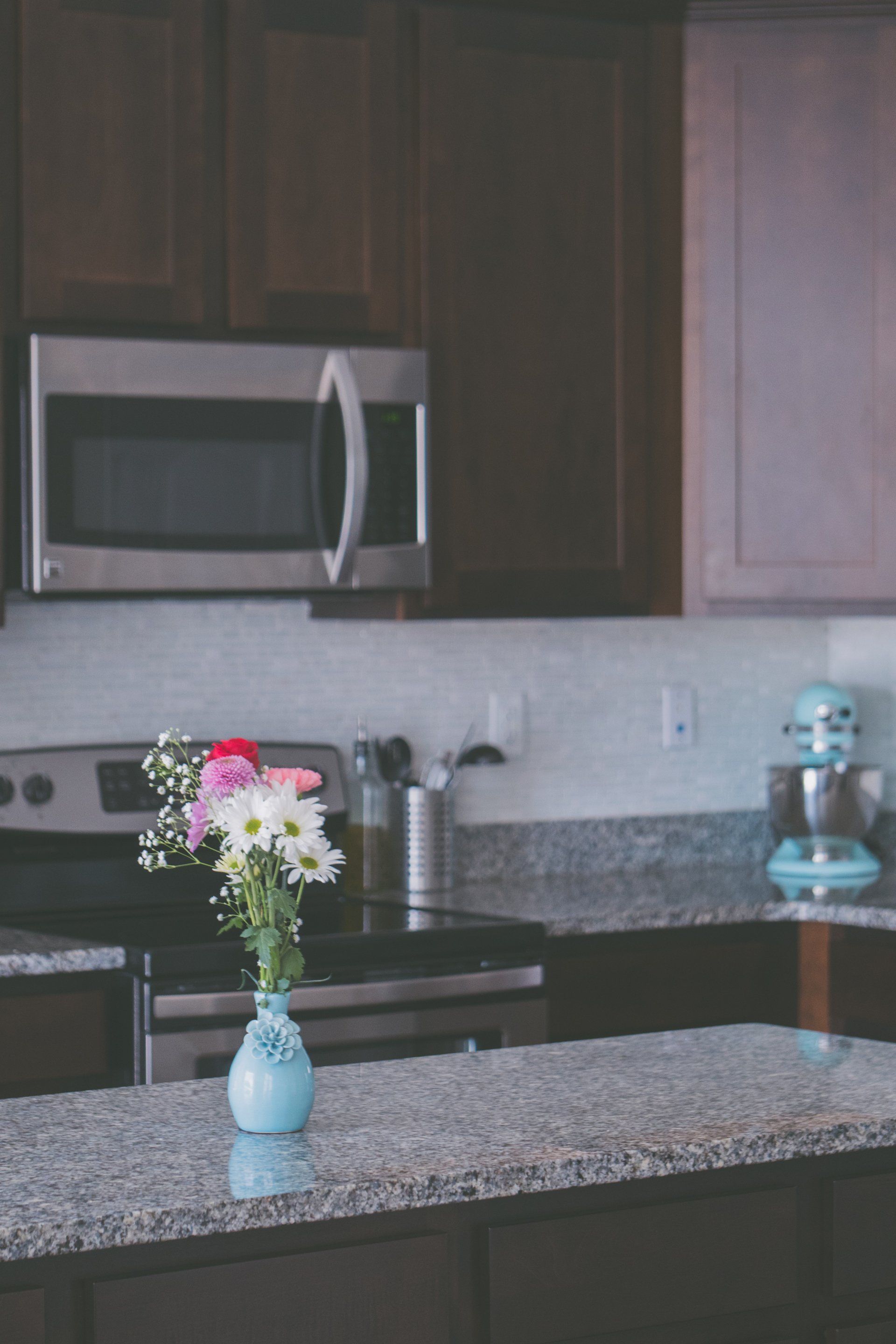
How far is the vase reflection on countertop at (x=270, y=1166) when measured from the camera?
1362mm

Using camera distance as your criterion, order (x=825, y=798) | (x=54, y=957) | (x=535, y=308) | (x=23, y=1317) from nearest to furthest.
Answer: (x=23, y=1317), (x=54, y=957), (x=535, y=308), (x=825, y=798)

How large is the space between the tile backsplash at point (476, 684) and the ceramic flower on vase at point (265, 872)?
1.50m

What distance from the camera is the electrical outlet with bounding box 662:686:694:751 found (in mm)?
3736

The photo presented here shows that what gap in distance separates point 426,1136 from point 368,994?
1190 millimetres

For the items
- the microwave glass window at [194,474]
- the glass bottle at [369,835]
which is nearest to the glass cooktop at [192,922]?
the glass bottle at [369,835]

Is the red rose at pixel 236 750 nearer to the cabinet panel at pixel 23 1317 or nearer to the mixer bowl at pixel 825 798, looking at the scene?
the cabinet panel at pixel 23 1317

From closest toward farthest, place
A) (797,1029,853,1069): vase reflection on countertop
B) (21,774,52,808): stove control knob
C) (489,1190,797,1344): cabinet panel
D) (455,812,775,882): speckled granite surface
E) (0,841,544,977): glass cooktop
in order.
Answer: (489,1190,797,1344): cabinet panel < (797,1029,853,1069): vase reflection on countertop < (0,841,544,977): glass cooktop < (21,774,52,808): stove control knob < (455,812,775,882): speckled granite surface

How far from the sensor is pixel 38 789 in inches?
120

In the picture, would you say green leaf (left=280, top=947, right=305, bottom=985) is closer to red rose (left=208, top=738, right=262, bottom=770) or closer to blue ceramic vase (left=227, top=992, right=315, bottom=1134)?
blue ceramic vase (left=227, top=992, right=315, bottom=1134)

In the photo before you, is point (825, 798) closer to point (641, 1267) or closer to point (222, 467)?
point (222, 467)

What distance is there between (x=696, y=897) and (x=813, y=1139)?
1.63m

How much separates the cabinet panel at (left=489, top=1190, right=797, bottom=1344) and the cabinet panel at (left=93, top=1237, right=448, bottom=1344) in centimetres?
7

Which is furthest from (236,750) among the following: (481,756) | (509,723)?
(509,723)

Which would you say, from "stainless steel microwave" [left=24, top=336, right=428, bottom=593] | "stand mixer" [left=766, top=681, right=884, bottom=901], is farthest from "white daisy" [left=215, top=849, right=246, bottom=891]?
"stand mixer" [left=766, top=681, right=884, bottom=901]
